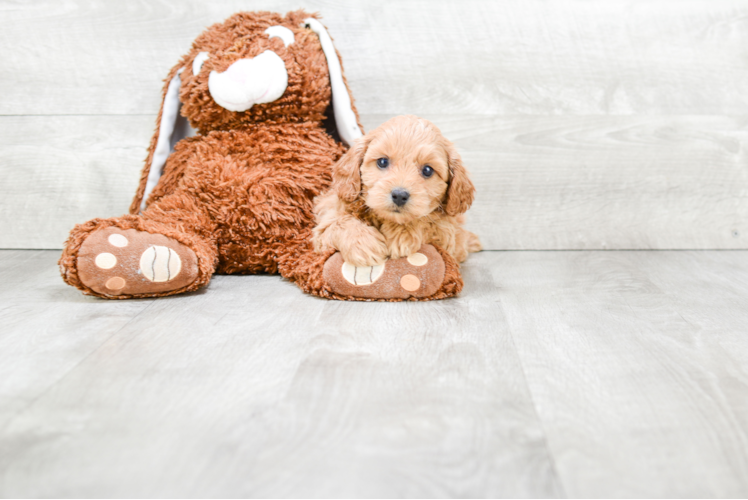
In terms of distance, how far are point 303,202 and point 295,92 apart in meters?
0.25

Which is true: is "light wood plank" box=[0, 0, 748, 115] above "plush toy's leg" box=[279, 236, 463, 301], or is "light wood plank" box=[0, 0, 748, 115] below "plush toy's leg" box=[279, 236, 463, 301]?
above

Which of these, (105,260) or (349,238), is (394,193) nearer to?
(349,238)

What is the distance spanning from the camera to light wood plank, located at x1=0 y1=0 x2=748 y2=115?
1.51 m

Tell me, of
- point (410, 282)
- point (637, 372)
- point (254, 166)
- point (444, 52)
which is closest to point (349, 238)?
point (410, 282)

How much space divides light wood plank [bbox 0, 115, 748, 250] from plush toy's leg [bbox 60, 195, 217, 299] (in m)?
0.52

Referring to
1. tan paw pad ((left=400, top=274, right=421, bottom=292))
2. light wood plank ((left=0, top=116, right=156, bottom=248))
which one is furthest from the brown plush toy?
light wood plank ((left=0, top=116, right=156, bottom=248))

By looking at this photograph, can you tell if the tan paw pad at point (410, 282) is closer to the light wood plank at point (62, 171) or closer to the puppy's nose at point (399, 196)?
the puppy's nose at point (399, 196)

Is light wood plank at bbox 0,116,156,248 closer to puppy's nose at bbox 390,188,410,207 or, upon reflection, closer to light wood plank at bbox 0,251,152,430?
light wood plank at bbox 0,251,152,430

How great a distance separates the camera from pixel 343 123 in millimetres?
1348

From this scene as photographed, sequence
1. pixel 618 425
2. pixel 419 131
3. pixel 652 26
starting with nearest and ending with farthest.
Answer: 1. pixel 618 425
2. pixel 419 131
3. pixel 652 26

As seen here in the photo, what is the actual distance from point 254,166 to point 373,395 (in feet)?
2.35

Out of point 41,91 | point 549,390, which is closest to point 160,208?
point 41,91

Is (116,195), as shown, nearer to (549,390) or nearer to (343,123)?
(343,123)

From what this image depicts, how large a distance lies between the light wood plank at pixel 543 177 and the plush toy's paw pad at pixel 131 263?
542 mm
